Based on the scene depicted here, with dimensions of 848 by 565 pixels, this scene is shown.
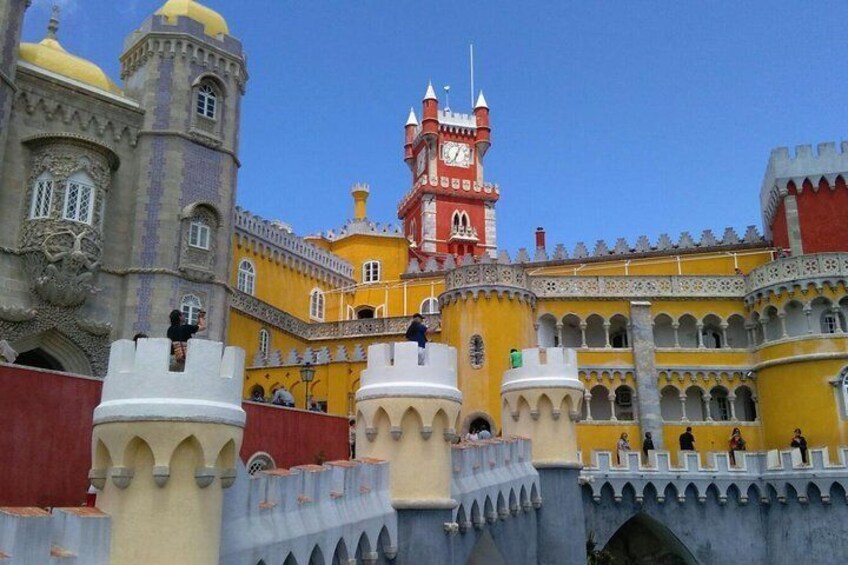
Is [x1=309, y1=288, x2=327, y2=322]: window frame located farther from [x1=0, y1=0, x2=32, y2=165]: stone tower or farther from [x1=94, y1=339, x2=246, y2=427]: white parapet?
[x1=94, y1=339, x2=246, y2=427]: white parapet

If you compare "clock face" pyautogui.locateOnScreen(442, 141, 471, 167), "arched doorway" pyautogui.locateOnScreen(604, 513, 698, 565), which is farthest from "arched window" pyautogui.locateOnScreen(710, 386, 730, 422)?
"clock face" pyautogui.locateOnScreen(442, 141, 471, 167)

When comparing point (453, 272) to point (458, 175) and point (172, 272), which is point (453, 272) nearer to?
point (172, 272)

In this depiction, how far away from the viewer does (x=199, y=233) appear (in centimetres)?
2856

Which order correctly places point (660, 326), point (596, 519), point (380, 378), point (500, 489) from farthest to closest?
point (660, 326), point (596, 519), point (500, 489), point (380, 378)

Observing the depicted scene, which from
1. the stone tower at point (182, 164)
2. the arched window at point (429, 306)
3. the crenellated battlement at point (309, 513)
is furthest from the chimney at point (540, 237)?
the crenellated battlement at point (309, 513)

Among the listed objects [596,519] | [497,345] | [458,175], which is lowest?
[596,519]

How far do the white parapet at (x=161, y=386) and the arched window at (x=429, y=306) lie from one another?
35499 mm

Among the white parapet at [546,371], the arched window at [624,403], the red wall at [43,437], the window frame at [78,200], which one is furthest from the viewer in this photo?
the arched window at [624,403]

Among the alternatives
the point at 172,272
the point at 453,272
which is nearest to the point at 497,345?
the point at 453,272

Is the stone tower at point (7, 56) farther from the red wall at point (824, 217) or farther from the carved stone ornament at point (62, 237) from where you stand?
the red wall at point (824, 217)

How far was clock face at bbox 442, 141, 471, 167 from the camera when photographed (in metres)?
69.1

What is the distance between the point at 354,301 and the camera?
4722cm

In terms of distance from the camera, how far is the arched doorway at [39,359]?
2492 centimetres

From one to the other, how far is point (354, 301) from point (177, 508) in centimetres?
3905
